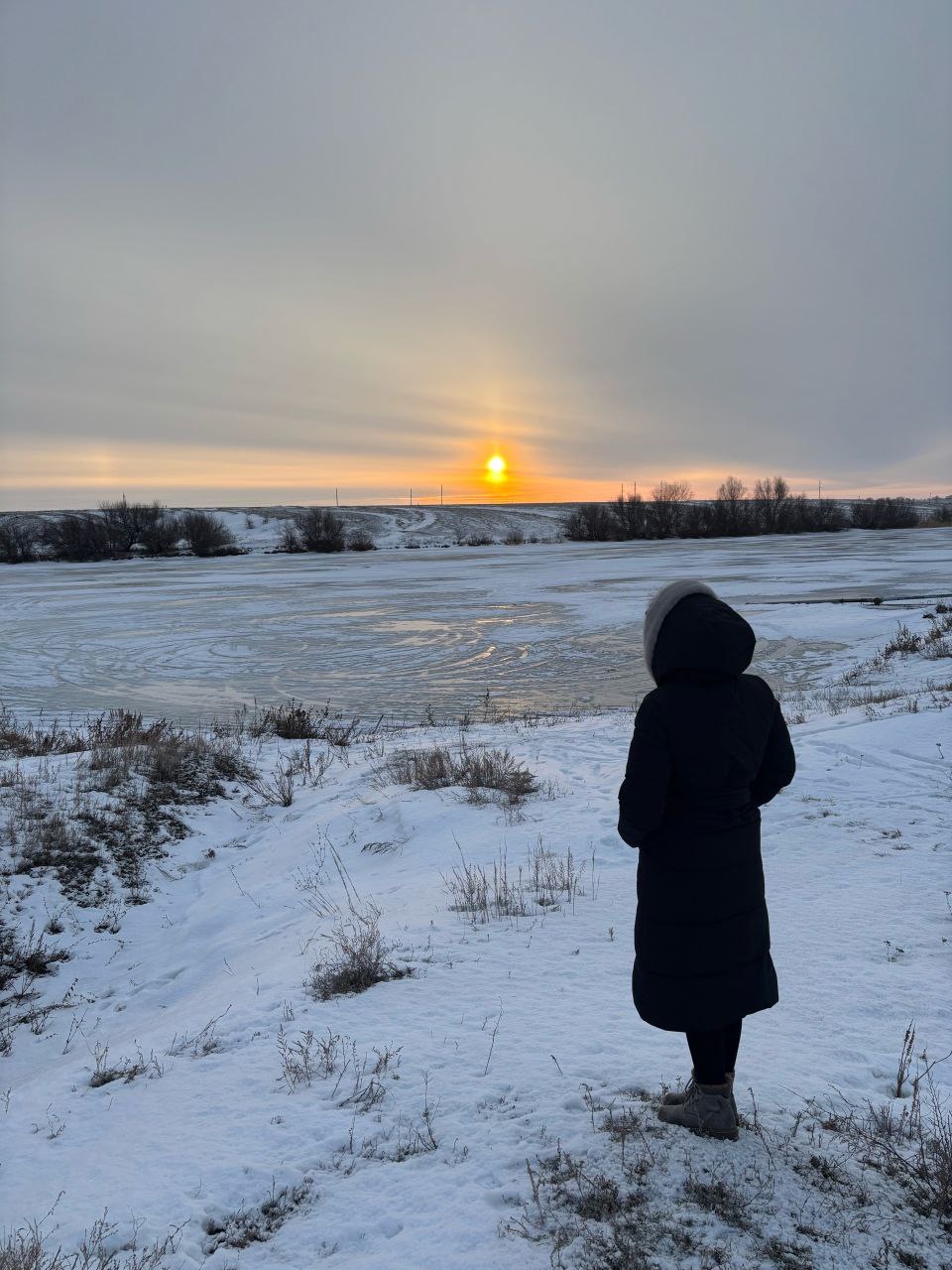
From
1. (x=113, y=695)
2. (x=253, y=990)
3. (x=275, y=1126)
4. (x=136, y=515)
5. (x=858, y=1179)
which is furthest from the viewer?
(x=136, y=515)

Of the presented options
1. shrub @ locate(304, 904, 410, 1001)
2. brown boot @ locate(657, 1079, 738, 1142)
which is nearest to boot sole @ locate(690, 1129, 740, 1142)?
brown boot @ locate(657, 1079, 738, 1142)

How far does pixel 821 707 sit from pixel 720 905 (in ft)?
30.9

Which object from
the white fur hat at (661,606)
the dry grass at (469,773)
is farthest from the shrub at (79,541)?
the white fur hat at (661,606)

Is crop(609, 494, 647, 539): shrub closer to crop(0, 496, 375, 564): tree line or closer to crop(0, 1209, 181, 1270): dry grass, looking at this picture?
crop(0, 496, 375, 564): tree line

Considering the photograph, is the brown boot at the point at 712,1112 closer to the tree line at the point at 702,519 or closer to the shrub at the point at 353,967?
the shrub at the point at 353,967

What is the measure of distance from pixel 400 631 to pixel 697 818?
18.2 m

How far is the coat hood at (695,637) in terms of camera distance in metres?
2.47

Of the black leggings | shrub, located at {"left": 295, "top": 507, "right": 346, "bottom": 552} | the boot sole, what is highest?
shrub, located at {"left": 295, "top": 507, "right": 346, "bottom": 552}

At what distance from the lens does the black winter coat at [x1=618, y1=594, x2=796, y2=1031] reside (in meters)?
2.48

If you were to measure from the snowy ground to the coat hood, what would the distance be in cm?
161

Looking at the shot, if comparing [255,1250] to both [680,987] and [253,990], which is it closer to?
[680,987]

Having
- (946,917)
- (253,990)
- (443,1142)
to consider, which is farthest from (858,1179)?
(253,990)

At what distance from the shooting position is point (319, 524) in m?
60.6

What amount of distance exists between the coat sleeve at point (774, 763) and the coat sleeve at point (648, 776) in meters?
0.40
